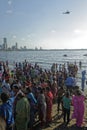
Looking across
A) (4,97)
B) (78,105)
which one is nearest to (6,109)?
(4,97)

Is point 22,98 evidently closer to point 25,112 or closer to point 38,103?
point 25,112

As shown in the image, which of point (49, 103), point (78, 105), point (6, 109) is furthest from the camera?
point (49, 103)

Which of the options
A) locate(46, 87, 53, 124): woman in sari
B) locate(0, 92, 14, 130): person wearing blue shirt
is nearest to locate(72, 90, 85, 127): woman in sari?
locate(46, 87, 53, 124): woman in sari

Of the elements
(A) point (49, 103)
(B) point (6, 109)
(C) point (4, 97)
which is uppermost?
(C) point (4, 97)

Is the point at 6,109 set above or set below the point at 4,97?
below

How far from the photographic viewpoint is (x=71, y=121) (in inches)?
481

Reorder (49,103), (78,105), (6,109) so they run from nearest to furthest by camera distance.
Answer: (6,109), (78,105), (49,103)

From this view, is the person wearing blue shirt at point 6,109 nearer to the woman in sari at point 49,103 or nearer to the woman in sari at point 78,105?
the woman in sari at point 78,105

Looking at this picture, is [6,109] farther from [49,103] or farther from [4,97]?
[49,103]

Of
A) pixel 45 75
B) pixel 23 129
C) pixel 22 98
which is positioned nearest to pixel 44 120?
pixel 23 129

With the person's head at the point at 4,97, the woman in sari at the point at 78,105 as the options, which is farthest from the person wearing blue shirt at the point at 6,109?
the woman in sari at the point at 78,105

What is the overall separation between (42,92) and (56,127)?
5.09 feet

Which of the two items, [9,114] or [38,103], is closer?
[9,114]

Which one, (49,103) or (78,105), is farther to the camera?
(49,103)
